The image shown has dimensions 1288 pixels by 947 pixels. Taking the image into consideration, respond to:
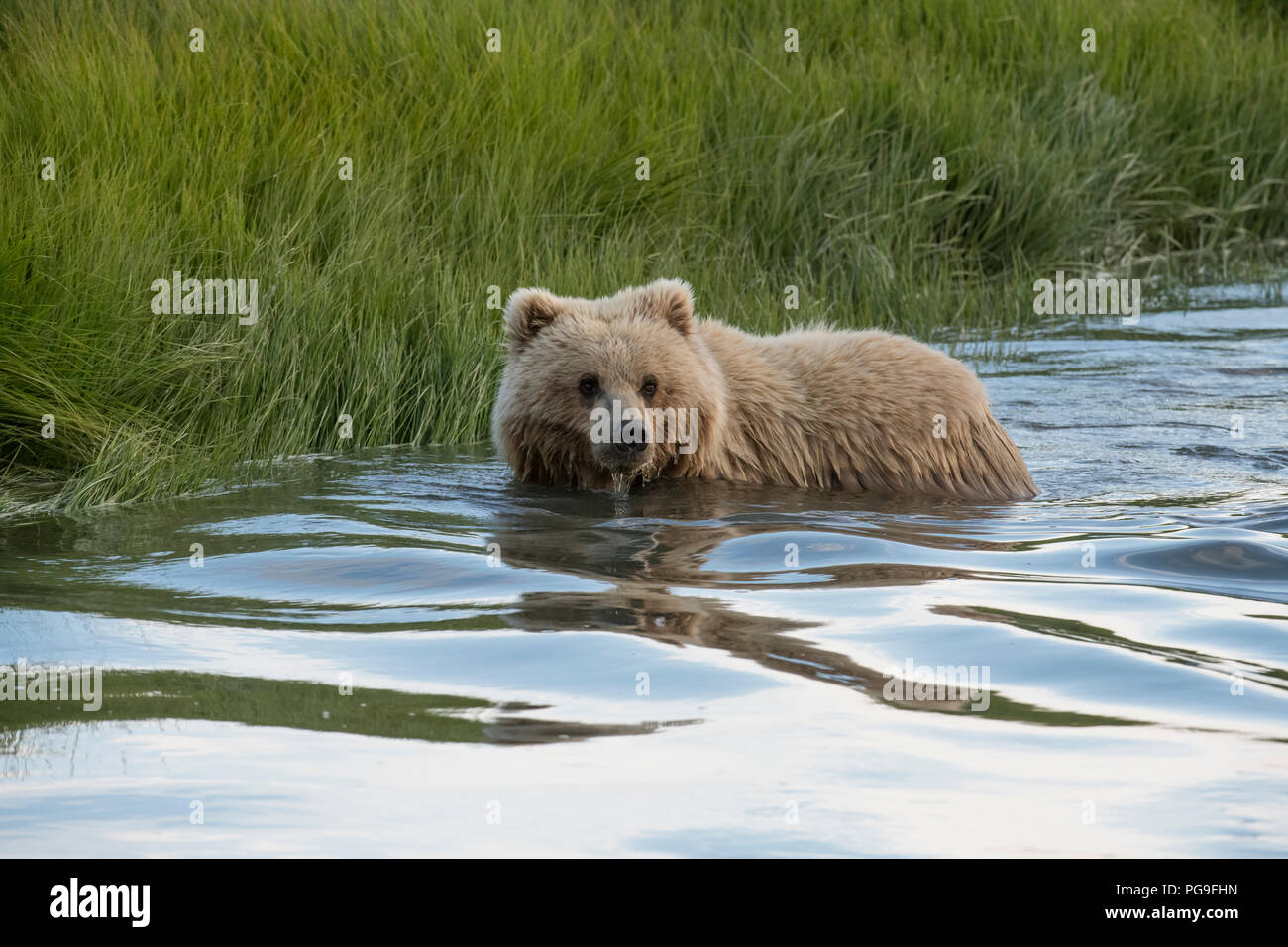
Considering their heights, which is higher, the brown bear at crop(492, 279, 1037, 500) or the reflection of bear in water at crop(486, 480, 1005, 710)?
the brown bear at crop(492, 279, 1037, 500)

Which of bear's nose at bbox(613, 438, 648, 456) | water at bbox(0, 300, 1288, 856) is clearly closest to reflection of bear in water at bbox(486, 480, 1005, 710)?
water at bbox(0, 300, 1288, 856)

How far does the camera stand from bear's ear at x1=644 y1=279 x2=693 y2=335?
6.55 metres

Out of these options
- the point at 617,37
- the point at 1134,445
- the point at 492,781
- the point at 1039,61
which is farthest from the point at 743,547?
the point at 1039,61


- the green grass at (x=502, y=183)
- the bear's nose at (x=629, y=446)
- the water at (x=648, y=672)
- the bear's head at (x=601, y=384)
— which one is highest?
the green grass at (x=502, y=183)

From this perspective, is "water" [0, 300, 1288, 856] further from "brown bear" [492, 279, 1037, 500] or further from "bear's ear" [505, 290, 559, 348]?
"bear's ear" [505, 290, 559, 348]

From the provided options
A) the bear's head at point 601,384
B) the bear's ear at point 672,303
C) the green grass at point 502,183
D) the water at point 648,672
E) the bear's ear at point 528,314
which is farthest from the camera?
the green grass at point 502,183

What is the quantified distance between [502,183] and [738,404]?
3036 mm

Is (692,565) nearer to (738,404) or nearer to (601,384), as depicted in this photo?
(601,384)

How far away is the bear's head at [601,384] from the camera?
639cm

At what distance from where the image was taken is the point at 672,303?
258 inches

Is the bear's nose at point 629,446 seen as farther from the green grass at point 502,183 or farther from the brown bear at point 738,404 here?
the green grass at point 502,183

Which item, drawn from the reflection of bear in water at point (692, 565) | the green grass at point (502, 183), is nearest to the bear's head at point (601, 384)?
the reflection of bear in water at point (692, 565)

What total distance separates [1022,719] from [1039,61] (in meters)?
10.8

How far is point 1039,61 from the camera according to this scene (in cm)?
1319
